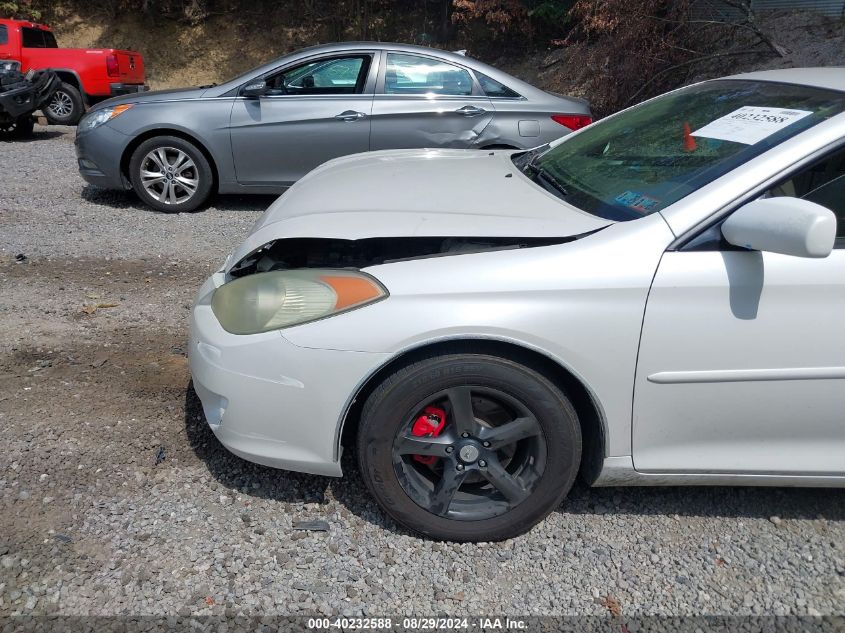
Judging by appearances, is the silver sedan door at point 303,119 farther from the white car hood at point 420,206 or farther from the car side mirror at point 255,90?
the white car hood at point 420,206

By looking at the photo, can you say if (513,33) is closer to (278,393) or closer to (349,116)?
(349,116)

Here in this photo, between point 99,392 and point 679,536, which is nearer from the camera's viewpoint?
point 679,536

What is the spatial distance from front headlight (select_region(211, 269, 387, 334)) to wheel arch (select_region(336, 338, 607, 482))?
0.24 meters

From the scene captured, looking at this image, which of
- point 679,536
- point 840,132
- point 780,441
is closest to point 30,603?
point 679,536

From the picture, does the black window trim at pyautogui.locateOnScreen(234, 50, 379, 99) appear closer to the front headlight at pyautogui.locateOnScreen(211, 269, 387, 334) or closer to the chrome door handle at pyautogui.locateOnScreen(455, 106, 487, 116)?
the chrome door handle at pyautogui.locateOnScreen(455, 106, 487, 116)

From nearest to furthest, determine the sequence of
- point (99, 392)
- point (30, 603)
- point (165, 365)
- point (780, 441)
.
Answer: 1. point (30, 603)
2. point (780, 441)
3. point (99, 392)
4. point (165, 365)

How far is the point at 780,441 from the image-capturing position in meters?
2.46

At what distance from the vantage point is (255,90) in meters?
6.45

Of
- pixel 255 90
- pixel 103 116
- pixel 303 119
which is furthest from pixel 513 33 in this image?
pixel 103 116

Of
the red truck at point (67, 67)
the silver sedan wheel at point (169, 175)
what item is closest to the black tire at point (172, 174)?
the silver sedan wheel at point (169, 175)

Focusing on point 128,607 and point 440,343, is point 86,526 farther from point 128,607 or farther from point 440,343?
point 440,343

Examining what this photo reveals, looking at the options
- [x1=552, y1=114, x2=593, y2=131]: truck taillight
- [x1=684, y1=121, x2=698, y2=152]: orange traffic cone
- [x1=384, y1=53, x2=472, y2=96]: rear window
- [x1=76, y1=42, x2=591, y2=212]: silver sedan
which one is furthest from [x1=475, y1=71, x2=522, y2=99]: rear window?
[x1=684, y1=121, x2=698, y2=152]: orange traffic cone

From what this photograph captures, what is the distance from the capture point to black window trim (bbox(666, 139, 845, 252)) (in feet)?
7.56

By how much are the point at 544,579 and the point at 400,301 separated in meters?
1.09
